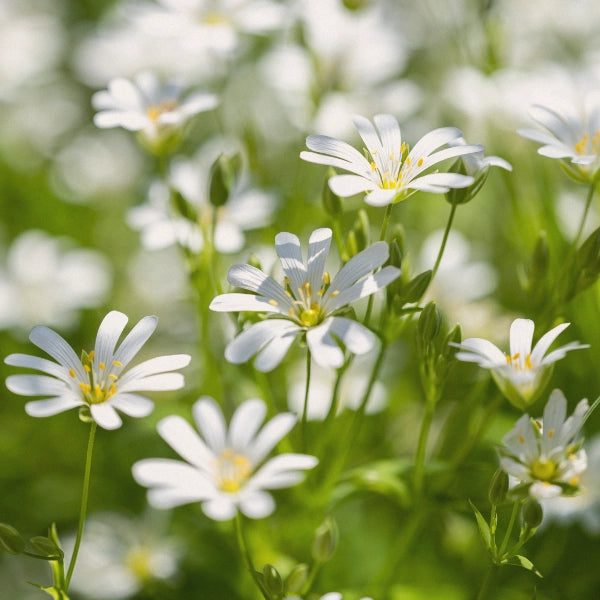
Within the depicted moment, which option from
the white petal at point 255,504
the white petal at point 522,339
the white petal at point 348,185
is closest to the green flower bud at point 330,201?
the white petal at point 348,185

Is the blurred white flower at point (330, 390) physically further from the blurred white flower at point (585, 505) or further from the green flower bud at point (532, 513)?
the green flower bud at point (532, 513)

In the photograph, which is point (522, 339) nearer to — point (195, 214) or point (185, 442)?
point (185, 442)

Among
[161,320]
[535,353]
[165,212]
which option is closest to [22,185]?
[161,320]

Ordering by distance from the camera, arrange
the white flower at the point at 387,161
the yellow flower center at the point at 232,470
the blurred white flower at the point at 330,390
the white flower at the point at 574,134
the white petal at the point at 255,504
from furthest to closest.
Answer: the blurred white flower at the point at 330,390 → the white flower at the point at 574,134 → the white flower at the point at 387,161 → the yellow flower center at the point at 232,470 → the white petal at the point at 255,504

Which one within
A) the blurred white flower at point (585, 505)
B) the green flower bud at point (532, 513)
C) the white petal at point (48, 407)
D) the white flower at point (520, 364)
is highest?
the white flower at point (520, 364)

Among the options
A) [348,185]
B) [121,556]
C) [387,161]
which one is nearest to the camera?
[348,185]

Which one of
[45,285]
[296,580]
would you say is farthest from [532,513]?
[45,285]

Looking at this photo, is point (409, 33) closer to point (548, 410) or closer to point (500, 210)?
point (500, 210)
